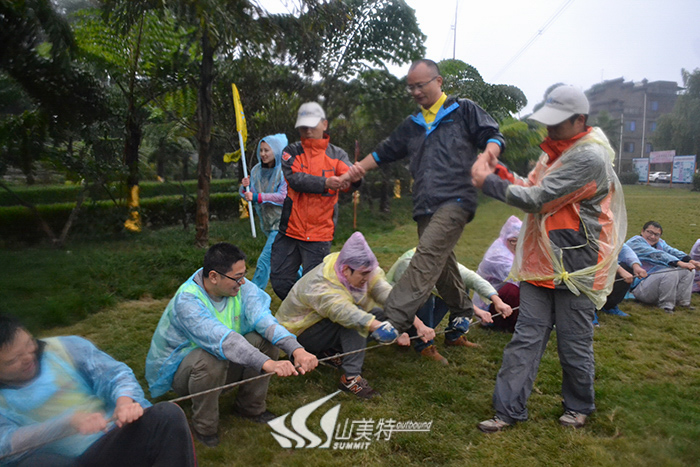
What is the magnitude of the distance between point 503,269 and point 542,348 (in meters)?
1.78

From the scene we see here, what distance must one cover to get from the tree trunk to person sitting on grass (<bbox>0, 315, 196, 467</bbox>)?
18.0 feet

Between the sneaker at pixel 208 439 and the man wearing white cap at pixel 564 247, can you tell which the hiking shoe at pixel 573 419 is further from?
the sneaker at pixel 208 439

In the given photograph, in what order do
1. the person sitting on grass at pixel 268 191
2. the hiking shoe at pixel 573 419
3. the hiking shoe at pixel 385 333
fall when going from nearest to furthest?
the hiking shoe at pixel 573 419, the hiking shoe at pixel 385 333, the person sitting on grass at pixel 268 191

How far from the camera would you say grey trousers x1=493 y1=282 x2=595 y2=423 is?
9.43 ft

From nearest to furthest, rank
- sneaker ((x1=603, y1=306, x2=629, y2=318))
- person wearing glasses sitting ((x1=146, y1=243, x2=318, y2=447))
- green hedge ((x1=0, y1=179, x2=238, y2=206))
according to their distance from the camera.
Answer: person wearing glasses sitting ((x1=146, y1=243, x2=318, y2=447)) < sneaker ((x1=603, y1=306, x2=629, y2=318)) < green hedge ((x1=0, y1=179, x2=238, y2=206))

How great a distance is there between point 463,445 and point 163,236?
744 centimetres

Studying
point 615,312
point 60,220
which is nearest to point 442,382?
point 615,312

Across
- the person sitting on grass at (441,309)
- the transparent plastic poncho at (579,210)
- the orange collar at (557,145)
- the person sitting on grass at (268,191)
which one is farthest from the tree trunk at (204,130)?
the transparent plastic poncho at (579,210)

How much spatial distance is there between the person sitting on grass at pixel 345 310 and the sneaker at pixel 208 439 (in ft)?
2.98

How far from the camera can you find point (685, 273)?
221 inches

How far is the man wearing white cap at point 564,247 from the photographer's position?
2.72 metres

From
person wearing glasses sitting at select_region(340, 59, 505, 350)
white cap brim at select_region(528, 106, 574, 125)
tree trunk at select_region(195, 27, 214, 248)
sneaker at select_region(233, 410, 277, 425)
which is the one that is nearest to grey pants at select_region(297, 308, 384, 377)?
person wearing glasses sitting at select_region(340, 59, 505, 350)

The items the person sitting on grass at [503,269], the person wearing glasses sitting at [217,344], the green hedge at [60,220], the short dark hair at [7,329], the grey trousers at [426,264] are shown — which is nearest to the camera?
the short dark hair at [7,329]

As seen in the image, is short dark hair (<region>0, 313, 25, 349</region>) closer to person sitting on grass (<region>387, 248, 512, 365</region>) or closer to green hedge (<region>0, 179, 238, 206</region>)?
person sitting on grass (<region>387, 248, 512, 365</region>)
